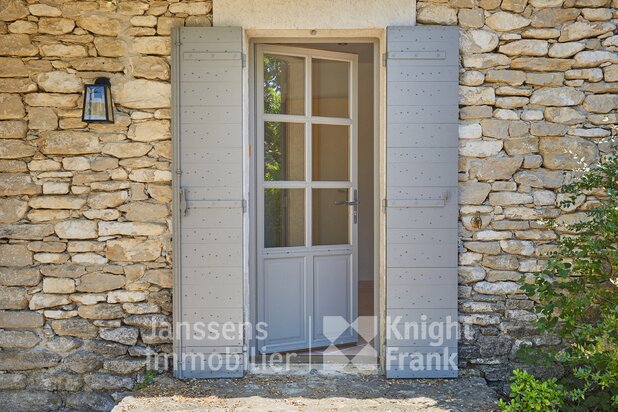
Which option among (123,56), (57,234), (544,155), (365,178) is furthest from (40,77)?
(365,178)

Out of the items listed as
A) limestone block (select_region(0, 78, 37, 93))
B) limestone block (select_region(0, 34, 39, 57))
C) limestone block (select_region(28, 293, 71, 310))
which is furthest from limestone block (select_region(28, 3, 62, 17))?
limestone block (select_region(28, 293, 71, 310))

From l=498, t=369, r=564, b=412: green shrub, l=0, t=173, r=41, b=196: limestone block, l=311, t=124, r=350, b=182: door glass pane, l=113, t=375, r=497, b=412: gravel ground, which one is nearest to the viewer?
l=498, t=369, r=564, b=412: green shrub

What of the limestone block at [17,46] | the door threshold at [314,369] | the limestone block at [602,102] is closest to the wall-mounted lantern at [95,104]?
the limestone block at [17,46]

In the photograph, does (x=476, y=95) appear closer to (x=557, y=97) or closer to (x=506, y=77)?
(x=506, y=77)

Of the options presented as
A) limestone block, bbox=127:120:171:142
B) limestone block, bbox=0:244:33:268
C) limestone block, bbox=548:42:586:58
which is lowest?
limestone block, bbox=0:244:33:268

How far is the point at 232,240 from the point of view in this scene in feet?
12.0

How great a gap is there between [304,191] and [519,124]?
4.74 ft

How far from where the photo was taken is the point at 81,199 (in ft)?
12.1

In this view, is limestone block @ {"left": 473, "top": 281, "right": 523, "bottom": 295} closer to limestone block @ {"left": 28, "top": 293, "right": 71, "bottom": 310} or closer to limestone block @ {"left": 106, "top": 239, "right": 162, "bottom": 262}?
limestone block @ {"left": 106, "top": 239, "right": 162, "bottom": 262}

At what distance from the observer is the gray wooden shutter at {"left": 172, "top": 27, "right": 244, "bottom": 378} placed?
11.9ft

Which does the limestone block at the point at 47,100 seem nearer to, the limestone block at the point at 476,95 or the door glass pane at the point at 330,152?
the door glass pane at the point at 330,152

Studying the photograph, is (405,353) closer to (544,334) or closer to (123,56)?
(544,334)

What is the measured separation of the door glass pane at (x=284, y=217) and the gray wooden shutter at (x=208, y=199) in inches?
16.3

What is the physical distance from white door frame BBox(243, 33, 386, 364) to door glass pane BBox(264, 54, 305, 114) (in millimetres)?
124
